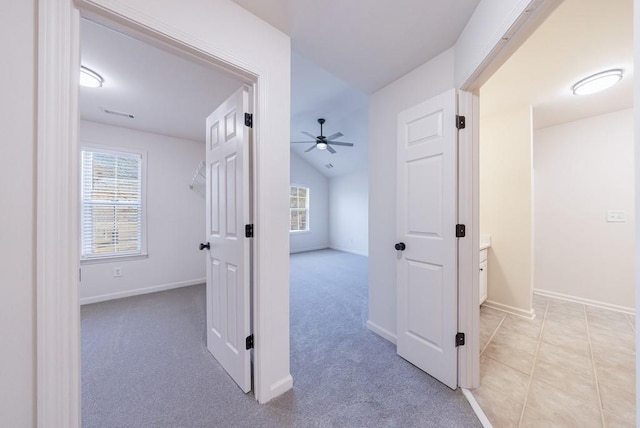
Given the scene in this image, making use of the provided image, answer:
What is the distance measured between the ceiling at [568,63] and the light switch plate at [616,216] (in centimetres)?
117

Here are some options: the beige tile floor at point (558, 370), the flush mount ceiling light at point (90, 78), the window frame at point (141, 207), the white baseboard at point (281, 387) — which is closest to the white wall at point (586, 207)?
the beige tile floor at point (558, 370)

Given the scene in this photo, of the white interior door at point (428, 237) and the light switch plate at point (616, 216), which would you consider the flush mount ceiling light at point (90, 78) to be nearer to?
the white interior door at point (428, 237)

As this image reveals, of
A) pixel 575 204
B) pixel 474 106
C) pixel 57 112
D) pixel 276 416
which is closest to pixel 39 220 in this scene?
pixel 57 112

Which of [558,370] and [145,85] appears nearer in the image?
[558,370]

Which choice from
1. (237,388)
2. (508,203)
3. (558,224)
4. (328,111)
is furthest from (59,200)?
(558,224)

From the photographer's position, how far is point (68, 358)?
899 millimetres

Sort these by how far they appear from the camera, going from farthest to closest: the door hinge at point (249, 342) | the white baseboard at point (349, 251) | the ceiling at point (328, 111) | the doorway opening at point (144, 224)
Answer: the white baseboard at point (349, 251), the ceiling at point (328, 111), the doorway opening at point (144, 224), the door hinge at point (249, 342)

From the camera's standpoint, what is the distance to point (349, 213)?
7.16m

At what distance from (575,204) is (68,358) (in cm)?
471

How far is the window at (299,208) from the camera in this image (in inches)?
283

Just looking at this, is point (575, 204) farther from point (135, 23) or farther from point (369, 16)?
point (135, 23)

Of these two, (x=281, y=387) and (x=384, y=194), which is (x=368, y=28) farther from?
(x=281, y=387)

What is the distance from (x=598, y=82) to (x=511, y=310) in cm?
234

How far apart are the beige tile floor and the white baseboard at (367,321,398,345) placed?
25.7 inches
